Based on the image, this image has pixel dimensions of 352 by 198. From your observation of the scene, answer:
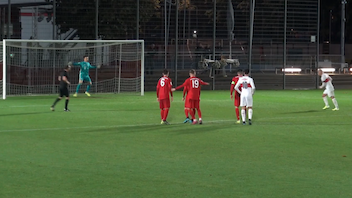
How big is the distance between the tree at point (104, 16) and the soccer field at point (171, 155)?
40.2 ft

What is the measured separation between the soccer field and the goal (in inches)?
336

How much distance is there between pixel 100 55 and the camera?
31.3m

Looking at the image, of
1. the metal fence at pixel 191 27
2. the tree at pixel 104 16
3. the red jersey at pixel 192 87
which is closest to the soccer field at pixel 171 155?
the red jersey at pixel 192 87

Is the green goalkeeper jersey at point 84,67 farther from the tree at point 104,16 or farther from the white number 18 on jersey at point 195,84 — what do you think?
the white number 18 on jersey at point 195,84

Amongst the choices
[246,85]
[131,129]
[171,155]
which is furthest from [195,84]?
[171,155]

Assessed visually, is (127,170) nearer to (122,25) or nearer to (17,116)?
(17,116)

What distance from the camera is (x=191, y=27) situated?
117 ft

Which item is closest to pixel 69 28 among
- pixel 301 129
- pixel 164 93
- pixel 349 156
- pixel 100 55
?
pixel 100 55

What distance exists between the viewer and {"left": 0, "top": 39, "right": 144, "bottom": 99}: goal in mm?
29625

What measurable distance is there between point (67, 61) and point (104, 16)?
4.15m

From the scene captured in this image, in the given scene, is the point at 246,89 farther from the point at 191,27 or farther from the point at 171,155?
the point at 191,27

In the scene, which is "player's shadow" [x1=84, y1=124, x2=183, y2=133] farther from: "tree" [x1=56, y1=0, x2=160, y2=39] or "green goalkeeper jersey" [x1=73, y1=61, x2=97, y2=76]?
"tree" [x1=56, y1=0, x2=160, y2=39]

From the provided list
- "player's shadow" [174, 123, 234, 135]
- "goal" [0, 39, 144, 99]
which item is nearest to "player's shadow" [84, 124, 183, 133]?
"player's shadow" [174, 123, 234, 135]

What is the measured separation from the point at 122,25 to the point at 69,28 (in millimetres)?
2839
